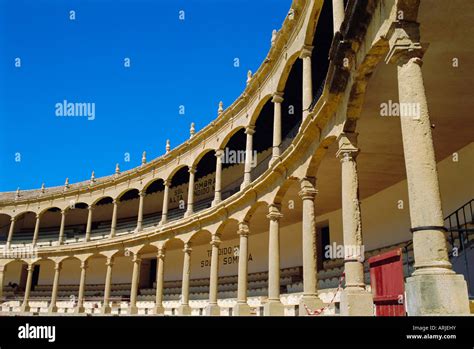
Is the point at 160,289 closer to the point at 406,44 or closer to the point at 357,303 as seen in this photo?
the point at 357,303

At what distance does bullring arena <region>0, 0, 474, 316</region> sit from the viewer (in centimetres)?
597

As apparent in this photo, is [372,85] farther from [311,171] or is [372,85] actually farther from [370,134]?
[311,171]

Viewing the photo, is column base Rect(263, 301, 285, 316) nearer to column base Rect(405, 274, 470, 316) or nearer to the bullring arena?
the bullring arena

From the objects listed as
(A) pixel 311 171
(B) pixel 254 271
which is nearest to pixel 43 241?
(B) pixel 254 271

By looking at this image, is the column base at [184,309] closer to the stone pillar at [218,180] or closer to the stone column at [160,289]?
the stone column at [160,289]

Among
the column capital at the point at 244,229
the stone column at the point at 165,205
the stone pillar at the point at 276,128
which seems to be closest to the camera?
the stone pillar at the point at 276,128

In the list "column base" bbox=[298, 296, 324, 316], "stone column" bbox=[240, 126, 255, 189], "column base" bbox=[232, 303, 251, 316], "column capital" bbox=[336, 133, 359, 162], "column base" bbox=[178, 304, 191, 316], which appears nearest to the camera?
"column capital" bbox=[336, 133, 359, 162]

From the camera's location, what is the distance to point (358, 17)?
755cm

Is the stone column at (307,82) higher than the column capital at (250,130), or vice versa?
the column capital at (250,130)

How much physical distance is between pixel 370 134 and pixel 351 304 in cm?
484

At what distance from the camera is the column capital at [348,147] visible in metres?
9.14

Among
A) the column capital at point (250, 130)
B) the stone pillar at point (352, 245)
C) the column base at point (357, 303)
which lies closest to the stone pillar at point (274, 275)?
the column capital at point (250, 130)

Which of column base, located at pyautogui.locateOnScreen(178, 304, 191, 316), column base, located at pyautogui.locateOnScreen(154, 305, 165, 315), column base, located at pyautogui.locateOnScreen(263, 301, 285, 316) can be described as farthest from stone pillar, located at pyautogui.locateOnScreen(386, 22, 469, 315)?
column base, located at pyautogui.locateOnScreen(154, 305, 165, 315)

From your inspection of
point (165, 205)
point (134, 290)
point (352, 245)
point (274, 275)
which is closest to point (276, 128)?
point (274, 275)
